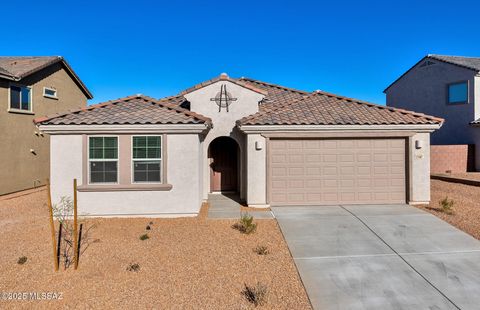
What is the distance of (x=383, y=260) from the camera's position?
6816 mm

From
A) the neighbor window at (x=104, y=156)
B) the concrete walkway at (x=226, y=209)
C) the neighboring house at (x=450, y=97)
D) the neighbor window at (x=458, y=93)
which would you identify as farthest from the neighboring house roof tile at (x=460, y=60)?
the neighbor window at (x=104, y=156)

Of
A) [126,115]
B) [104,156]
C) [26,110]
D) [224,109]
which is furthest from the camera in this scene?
[26,110]

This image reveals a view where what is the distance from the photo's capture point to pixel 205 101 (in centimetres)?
1304

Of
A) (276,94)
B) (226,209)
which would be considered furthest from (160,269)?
(276,94)

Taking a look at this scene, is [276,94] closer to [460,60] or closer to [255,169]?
[255,169]

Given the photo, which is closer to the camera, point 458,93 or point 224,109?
point 224,109

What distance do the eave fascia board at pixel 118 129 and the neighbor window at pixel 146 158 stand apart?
313 millimetres

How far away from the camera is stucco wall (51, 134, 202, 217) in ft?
33.8

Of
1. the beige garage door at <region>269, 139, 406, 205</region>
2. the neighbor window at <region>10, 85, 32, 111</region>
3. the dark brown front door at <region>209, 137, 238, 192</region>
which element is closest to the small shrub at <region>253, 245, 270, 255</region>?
the beige garage door at <region>269, 139, 406, 205</region>

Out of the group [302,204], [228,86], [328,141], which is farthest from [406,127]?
[228,86]

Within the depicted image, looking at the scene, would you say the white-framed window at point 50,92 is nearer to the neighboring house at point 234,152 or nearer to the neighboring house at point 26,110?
the neighboring house at point 26,110

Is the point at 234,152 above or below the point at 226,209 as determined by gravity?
above

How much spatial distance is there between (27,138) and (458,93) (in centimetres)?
2855

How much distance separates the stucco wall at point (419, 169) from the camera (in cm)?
1171
